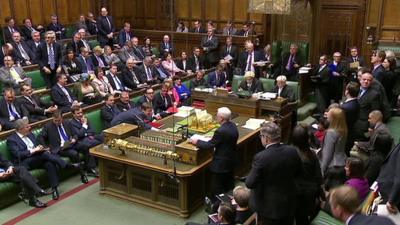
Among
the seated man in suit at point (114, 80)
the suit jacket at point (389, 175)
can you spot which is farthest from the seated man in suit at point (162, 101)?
the suit jacket at point (389, 175)

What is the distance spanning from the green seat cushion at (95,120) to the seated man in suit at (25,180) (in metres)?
1.62

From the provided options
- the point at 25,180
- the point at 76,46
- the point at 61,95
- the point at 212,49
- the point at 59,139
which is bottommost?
the point at 25,180

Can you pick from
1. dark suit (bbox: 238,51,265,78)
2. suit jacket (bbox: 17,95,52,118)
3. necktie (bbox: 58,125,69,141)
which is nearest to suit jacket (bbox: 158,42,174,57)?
dark suit (bbox: 238,51,265,78)

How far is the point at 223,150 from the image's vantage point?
4.98 metres

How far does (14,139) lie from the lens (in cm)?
581

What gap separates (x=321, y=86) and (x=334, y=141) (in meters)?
4.54

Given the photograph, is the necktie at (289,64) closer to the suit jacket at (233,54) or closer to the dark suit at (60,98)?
the suit jacket at (233,54)

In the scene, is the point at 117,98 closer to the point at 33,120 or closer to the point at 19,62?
the point at 33,120

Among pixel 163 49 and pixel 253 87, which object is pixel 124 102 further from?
pixel 163 49

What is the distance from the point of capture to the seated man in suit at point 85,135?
6520 mm

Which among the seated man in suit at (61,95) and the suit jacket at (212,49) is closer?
the seated man in suit at (61,95)

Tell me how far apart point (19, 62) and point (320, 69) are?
5.85 metres

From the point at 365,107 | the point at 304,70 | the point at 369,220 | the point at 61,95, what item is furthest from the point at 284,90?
the point at 369,220

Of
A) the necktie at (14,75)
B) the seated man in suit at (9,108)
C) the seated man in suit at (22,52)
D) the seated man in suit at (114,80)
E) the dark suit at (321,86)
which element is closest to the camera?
the seated man in suit at (9,108)
